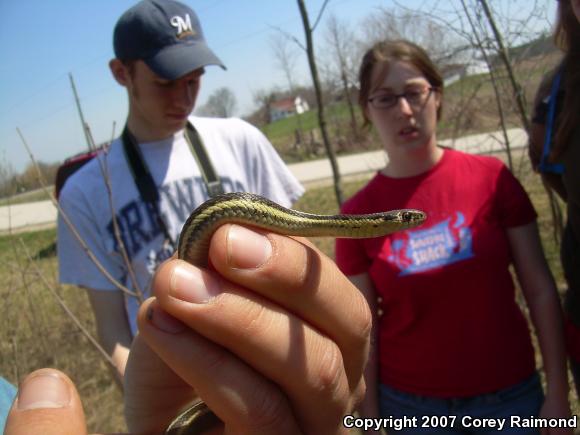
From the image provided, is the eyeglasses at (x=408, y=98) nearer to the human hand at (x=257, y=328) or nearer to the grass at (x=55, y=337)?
the human hand at (x=257, y=328)

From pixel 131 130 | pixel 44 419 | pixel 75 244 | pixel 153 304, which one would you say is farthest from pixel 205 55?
pixel 44 419

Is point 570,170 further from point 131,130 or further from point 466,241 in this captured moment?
point 131,130

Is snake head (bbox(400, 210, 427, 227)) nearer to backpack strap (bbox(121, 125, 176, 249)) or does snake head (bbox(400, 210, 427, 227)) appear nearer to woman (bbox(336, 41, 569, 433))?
woman (bbox(336, 41, 569, 433))

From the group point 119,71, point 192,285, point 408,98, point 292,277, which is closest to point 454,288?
point 408,98

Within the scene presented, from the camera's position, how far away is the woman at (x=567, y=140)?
187 centimetres

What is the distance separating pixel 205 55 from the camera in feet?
7.63

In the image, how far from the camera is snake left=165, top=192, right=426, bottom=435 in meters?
1.11

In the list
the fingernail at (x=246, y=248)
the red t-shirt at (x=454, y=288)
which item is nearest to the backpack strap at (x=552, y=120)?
the red t-shirt at (x=454, y=288)

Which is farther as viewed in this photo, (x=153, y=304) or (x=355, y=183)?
(x=355, y=183)

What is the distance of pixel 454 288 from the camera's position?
6.54 ft

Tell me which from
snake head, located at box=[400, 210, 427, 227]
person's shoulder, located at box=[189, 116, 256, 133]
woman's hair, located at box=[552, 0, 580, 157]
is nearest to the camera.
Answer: snake head, located at box=[400, 210, 427, 227]

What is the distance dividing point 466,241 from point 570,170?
1.66 feet

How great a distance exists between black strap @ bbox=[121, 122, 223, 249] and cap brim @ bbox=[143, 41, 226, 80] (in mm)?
323

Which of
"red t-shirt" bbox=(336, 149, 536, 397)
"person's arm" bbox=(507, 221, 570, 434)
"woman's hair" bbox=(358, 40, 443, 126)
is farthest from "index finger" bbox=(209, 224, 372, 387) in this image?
"woman's hair" bbox=(358, 40, 443, 126)
